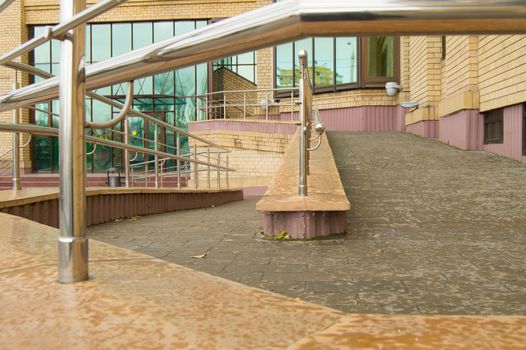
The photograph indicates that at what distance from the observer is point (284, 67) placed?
19906 mm

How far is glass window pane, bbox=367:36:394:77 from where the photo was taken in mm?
19078

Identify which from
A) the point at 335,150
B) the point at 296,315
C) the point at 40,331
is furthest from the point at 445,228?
the point at 335,150

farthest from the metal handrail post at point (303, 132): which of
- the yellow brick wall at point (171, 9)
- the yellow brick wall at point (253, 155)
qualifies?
the yellow brick wall at point (171, 9)

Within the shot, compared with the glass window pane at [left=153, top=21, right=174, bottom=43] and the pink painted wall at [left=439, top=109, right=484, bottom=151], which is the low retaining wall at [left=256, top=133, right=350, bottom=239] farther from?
the glass window pane at [left=153, top=21, right=174, bottom=43]

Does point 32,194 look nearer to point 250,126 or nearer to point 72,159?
point 72,159

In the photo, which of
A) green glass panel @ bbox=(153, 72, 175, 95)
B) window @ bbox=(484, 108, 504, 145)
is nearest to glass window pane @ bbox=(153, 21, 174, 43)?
green glass panel @ bbox=(153, 72, 175, 95)

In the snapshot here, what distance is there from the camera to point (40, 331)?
46.1 inches

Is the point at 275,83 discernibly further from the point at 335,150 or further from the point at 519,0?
the point at 519,0

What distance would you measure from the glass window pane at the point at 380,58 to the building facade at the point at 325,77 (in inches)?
1.4

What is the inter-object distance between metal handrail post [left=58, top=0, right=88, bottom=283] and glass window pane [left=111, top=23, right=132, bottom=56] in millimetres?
21324

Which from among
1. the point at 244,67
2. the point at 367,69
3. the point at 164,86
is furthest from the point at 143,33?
the point at 367,69

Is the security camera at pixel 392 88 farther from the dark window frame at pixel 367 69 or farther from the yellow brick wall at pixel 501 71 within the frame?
the yellow brick wall at pixel 501 71

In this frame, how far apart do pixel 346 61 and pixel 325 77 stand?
3.31 feet

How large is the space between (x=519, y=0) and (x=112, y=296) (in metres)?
1.14
